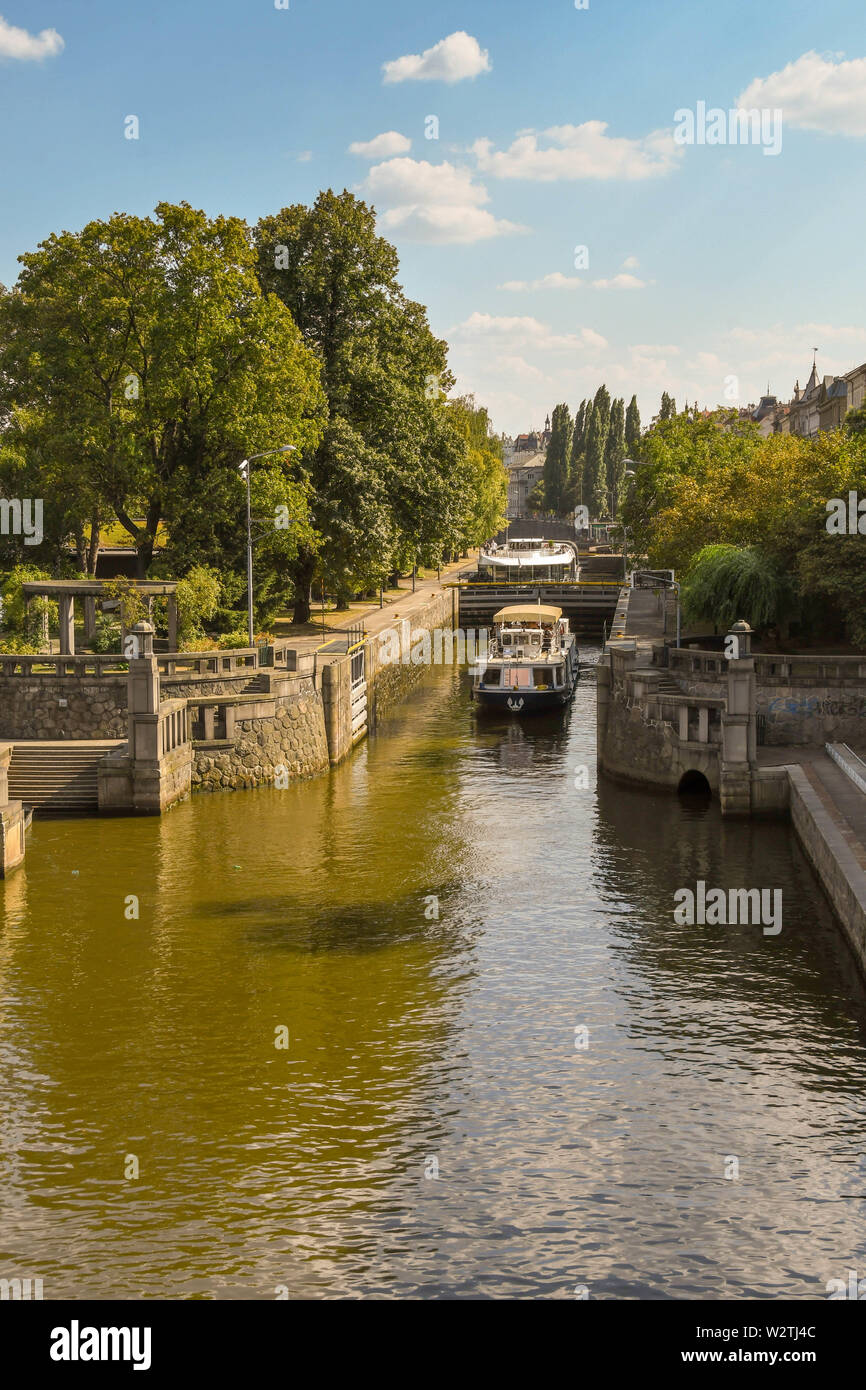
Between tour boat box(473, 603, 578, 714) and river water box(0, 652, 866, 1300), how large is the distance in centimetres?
1825

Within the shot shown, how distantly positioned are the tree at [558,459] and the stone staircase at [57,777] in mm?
153564

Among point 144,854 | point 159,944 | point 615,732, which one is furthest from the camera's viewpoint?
point 615,732

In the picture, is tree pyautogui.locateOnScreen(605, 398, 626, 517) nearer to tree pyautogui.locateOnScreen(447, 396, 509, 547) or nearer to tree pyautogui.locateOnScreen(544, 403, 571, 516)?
tree pyautogui.locateOnScreen(544, 403, 571, 516)

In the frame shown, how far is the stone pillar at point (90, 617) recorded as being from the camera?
1687 inches

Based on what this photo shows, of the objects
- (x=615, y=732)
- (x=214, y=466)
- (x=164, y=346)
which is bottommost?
(x=615, y=732)

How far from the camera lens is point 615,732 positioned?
4128 centimetres

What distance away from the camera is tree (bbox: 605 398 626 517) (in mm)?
172500

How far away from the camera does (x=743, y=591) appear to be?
145 feet

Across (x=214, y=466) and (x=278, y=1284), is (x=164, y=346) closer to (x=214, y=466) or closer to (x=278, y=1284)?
(x=214, y=466)

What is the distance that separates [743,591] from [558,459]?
14765 centimetres

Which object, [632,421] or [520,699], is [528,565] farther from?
[632,421]

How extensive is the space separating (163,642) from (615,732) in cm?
1821

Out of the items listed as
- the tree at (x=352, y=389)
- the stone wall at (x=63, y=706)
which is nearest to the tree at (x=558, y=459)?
the tree at (x=352, y=389)

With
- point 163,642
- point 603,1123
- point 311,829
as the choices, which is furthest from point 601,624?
point 603,1123
